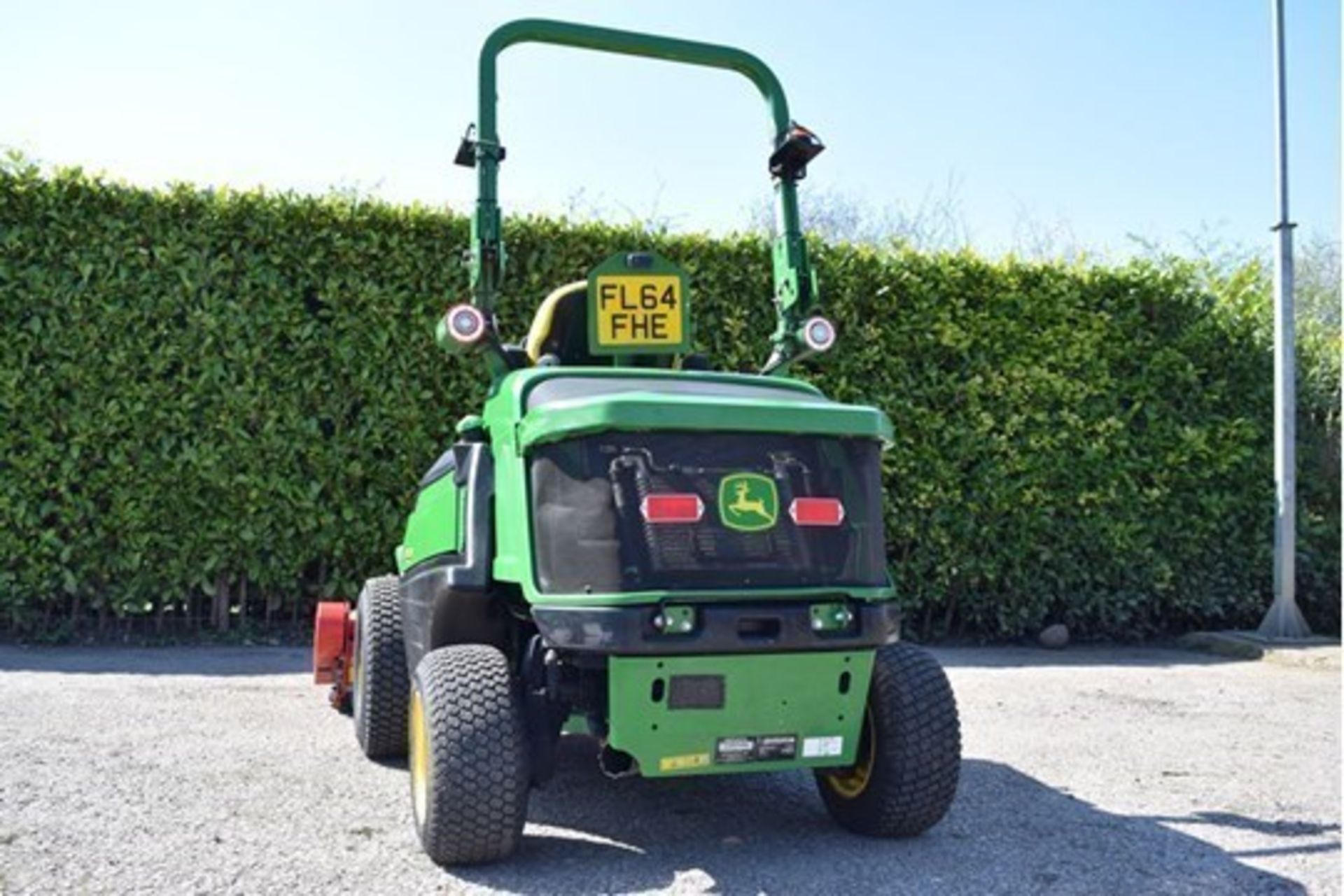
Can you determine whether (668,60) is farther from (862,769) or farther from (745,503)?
(862,769)

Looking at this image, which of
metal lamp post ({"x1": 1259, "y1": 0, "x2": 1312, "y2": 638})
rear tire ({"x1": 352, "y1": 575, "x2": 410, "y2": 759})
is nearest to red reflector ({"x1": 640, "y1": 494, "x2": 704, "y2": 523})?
rear tire ({"x1": 352, "y1": 575, "x2": 410, "y2": 759})

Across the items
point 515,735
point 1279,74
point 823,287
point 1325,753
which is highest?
point 1279,74

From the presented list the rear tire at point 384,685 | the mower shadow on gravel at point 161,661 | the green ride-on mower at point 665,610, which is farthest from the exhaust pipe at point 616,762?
the mower shadow on gravel at point 161,661

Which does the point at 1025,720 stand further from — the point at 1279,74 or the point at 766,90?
the point at 1279,74

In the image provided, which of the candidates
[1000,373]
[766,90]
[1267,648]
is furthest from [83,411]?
[1267,648]

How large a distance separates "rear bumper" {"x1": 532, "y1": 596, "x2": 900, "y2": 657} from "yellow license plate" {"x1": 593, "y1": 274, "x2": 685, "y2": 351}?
1484 mm

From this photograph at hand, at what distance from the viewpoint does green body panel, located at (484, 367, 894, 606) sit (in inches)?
138

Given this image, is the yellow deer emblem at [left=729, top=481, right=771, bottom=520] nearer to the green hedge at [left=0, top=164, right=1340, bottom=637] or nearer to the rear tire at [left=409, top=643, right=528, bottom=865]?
the rear tire at [left=409, top=643, right=528, bottom=865]

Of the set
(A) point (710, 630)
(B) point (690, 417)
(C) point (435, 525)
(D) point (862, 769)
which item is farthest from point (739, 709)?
(C) point (435, 525)

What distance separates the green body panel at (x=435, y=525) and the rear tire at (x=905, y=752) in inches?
60.0

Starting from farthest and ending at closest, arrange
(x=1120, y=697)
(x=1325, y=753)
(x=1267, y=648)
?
(x=1267, y=648) < (x=1120, y=697) < (x=1325, y=753)

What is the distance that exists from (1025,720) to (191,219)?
5.96 meters

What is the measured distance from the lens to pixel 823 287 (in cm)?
866

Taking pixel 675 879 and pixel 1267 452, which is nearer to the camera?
pixel 675 879
